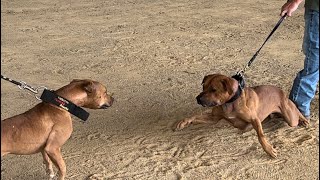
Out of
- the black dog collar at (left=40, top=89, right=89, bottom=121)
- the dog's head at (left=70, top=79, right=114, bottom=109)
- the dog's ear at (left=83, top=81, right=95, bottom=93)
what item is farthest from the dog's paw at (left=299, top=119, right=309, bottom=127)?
the black dog collar at (left=40, top=89, right=89, bottom=121)

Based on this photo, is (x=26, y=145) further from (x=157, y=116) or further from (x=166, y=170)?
(x=157, y=116)

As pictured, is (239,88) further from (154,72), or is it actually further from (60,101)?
(154,72)

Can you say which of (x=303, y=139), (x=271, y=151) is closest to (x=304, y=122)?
(x=303, y=139)

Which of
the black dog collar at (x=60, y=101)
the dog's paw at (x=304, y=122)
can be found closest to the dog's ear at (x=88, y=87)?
the black dog collar at (x=60, y=101)

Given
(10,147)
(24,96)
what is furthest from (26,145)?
(24,96)

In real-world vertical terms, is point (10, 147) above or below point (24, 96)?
above

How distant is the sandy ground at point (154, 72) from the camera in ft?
14.8

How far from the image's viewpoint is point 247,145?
484 cm

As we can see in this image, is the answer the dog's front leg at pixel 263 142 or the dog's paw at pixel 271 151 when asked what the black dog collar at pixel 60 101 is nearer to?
the dog's front leg at pixel 263 142

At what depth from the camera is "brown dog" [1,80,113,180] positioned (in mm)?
3754

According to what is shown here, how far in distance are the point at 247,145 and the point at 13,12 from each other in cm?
744

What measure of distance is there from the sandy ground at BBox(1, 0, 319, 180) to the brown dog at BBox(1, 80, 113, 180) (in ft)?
1.71

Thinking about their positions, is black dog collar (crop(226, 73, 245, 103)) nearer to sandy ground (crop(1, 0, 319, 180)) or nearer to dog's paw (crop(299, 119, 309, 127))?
sandy ground (crop(1, 0, 319, 180))

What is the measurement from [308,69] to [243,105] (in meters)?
0.93
